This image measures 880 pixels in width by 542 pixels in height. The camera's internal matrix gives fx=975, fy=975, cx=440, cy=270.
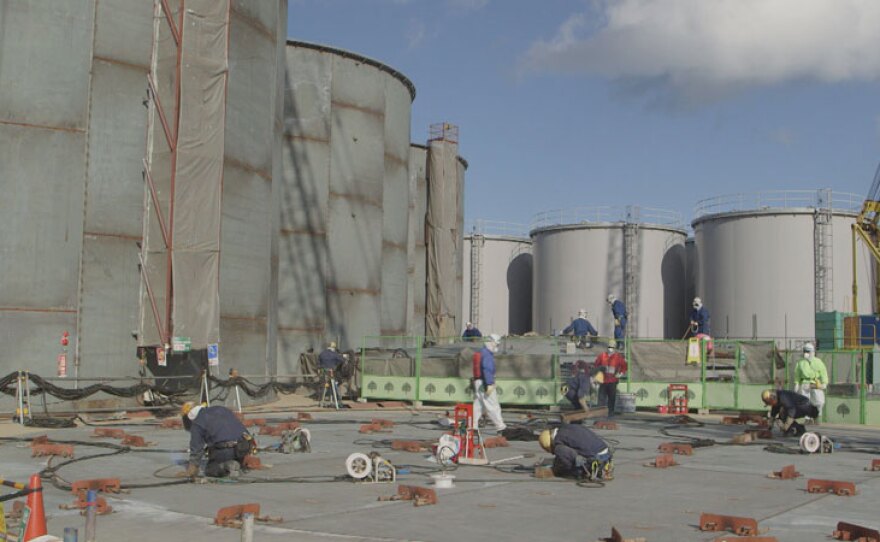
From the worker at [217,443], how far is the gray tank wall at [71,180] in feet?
43.0

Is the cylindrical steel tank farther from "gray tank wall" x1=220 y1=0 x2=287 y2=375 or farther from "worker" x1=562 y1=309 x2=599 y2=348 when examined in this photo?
"worker" x1=562 y1=309 x2=599 y2=348

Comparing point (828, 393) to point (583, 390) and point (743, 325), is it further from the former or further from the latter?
point (743, 325)

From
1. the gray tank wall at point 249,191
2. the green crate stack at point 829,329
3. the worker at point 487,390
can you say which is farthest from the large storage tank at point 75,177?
the green crate stack at point 829,329

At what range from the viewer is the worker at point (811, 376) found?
2316cm

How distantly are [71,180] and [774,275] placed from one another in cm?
3803

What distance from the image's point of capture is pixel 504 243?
6938cm

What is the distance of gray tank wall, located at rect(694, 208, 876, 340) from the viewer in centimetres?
5134

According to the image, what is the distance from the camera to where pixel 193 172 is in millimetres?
27891

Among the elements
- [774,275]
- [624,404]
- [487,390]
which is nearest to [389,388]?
[624,404]

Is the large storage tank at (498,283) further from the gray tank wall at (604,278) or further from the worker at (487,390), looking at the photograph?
the worker at (487,390)

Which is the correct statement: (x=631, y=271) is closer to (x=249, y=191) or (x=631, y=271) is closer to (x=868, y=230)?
(x=868, y=230)

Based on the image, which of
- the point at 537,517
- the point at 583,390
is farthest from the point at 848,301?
the point at 537,517

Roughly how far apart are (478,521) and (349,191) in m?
32.8

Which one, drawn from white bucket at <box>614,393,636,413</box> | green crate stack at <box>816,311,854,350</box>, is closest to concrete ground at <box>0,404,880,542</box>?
white bucket at <box>614,393,636,413</box>
